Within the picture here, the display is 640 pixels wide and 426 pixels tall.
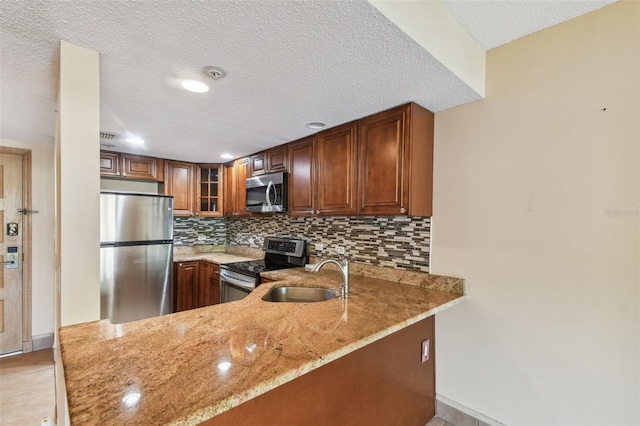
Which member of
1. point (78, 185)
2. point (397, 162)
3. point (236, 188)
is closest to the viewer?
point (78, 185)

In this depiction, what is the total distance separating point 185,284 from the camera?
3.62 metres

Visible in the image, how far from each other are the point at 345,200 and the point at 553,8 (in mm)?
1598

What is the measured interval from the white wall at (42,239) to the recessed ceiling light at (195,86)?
2571mm

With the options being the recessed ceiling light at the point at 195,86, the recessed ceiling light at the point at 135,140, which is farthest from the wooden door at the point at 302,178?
the recessed ceiling light at the point at 135,140

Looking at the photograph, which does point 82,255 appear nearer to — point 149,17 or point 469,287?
point 149,17

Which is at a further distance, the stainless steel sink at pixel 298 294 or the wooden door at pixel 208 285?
the wooden door at pixel 208 285

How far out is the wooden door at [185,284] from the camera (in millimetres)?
3600

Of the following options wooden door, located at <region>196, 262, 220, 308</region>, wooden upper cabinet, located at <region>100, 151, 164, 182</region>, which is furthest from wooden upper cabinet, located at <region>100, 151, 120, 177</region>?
wooden door, located at <region>196, 262, 220, 308</region>

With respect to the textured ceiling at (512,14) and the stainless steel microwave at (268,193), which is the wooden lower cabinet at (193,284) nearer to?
the stainless steel microwave at (268,193)

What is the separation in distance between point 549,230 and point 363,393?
1.33 m

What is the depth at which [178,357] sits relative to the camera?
1020 mm

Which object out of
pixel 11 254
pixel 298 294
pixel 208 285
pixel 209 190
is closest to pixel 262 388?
pixel 298 294

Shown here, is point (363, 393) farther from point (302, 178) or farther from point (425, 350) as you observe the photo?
point (302, 178)

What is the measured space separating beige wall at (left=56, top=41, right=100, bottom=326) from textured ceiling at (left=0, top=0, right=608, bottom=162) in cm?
12
